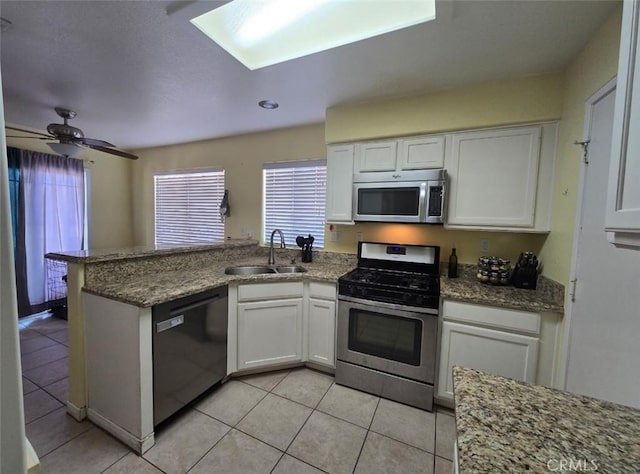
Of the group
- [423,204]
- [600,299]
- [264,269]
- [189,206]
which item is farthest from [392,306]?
[189,206]

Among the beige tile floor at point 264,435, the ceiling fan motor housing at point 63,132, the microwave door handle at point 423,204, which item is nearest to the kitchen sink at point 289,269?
the beige tile floor at point 264,435

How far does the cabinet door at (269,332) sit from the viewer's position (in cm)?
225

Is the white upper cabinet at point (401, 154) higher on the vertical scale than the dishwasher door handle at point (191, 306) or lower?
higher

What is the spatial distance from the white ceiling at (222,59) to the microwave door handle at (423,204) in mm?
789

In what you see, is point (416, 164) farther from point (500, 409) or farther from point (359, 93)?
point (500, 409)

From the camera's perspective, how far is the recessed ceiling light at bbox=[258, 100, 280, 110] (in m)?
2.46

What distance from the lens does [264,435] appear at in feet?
5.66

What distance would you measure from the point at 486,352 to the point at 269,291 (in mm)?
1650

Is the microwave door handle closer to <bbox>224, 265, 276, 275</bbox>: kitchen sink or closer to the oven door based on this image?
the oven door

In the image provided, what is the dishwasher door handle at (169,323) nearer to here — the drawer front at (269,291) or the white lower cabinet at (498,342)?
the drawer front at (269,291)

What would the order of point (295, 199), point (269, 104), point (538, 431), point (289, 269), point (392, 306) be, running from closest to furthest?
1. point (538, 431)
2. point (392, 306)
3. point (269, 104)
4. point (289, 269)
5. point (295, 199)

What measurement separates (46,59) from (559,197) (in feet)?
11.7

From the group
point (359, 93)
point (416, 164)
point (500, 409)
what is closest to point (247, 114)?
point (359, 93)

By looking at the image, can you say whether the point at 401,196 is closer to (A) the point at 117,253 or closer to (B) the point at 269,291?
(B) the point at 269,291
